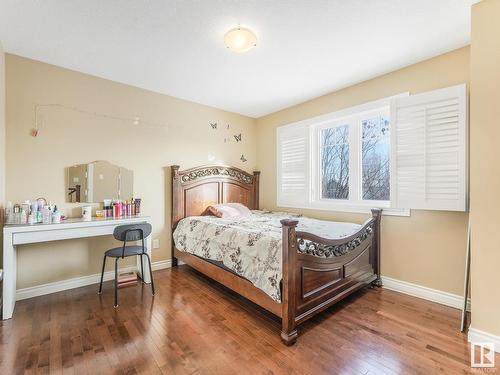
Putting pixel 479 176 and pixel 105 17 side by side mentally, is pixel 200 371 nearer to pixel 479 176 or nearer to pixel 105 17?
pixel 479 176

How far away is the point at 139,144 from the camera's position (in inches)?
133

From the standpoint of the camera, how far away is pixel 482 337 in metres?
1.79

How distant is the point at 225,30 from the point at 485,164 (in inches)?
90.2

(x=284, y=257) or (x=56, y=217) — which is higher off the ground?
(x=56, y=217)

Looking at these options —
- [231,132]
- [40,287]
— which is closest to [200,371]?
[40,287]

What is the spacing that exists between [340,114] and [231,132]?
1.87 meters

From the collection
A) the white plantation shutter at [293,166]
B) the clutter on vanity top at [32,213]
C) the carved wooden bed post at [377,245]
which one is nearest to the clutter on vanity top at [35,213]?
the clutter on vanity top at [32,213]

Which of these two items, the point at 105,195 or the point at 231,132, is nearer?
the point at 105,195

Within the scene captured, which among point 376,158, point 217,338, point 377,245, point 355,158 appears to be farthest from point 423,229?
point 217,338

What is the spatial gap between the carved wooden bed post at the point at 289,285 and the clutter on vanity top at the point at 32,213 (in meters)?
2.36

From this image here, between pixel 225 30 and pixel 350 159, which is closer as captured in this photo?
pixel 225 30

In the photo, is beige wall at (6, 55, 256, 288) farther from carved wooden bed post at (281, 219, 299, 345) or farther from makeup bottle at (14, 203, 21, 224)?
carved wooden bed post at (281, 219, 299, 345)

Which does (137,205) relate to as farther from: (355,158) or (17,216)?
(355,158)

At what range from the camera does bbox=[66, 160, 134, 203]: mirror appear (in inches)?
113
